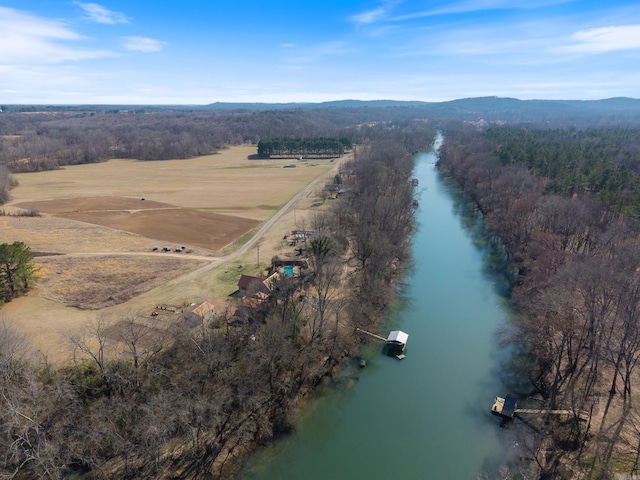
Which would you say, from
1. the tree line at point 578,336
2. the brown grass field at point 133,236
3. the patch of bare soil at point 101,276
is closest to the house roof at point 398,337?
the tree line at point 578,336

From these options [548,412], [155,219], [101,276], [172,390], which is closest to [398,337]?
[548,412]

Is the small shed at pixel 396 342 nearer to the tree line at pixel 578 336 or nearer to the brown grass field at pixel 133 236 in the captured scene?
the tree line at pixel 578 336

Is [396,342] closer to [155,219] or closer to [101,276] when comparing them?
[101,276]

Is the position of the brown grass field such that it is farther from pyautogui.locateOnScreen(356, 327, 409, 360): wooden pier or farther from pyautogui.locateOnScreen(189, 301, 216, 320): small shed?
pyautogui.locateOnScreen(356, 327, 409, 360): wooden pier

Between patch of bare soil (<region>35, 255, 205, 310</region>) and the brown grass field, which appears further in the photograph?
patch of bare soil (<region>35, 255, 205, 310</region>)

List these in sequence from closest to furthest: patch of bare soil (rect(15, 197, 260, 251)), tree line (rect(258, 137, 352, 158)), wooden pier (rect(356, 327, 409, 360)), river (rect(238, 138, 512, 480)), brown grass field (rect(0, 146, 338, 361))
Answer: river (rect(238, 138, 512, 480)) → wooden pier (rect(356, 327, 409, 360)) → brown grass field (rect(0, 146, 338, 361)) → patch of bare soil (rect(15, 197, 260, 251)) → tree line (rect(258, 137, 352, 158))

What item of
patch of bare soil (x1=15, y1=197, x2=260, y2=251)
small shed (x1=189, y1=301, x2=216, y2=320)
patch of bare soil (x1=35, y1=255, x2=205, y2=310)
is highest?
patch of bare soil (x1=15, y1=197, x2=260, y2=251)

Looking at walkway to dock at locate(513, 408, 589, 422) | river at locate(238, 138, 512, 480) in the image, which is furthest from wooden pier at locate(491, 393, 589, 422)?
river at locate(238, 138, 512, 480)
